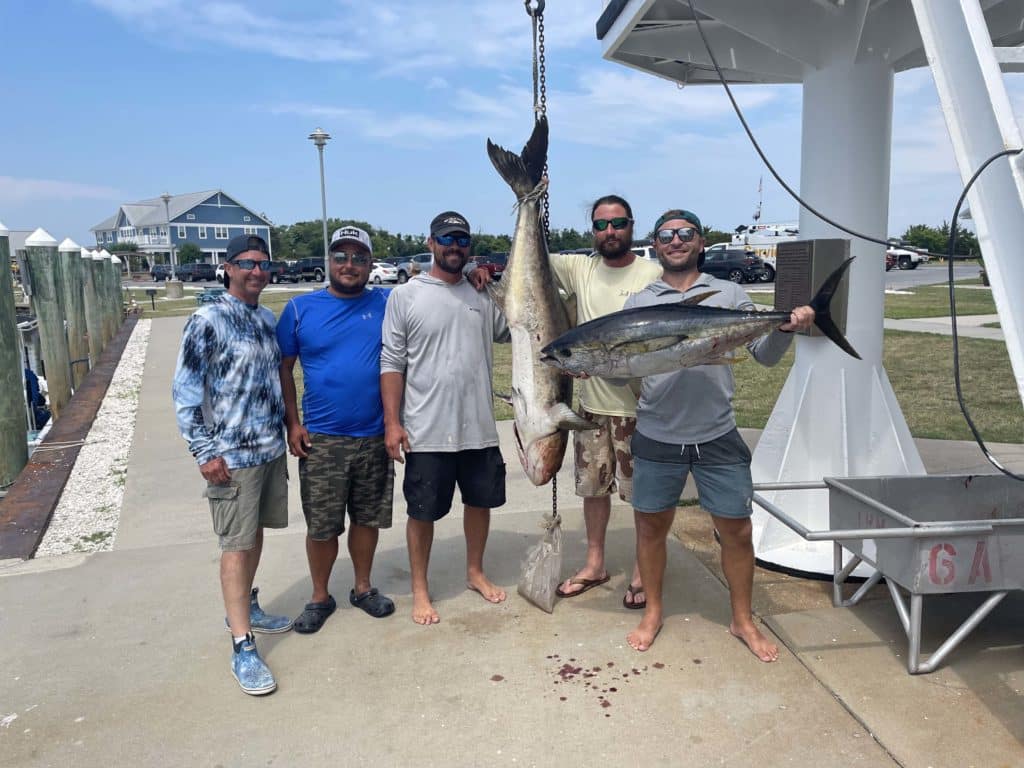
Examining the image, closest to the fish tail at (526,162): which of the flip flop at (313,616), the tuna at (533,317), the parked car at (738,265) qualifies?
the tuna at (533,317)

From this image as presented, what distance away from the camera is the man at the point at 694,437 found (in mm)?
3139

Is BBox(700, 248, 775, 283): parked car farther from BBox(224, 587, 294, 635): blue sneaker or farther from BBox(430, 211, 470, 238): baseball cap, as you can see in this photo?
BBox(224, 587, 294, 635): blue sneaker

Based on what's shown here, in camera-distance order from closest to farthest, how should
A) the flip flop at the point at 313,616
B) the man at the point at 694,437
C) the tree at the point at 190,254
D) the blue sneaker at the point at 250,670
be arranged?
→ the blue sneaker at the point at 250,670 < the man at the point at 694,437 < the flip flop at the point at 313,616 < the tree at the point at 190,254

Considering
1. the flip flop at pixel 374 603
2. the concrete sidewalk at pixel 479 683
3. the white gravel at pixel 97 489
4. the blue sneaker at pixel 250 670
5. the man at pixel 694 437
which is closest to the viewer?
the concrete sidewalk at pixel 479 683

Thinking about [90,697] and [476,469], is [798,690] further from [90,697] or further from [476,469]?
[90,697]

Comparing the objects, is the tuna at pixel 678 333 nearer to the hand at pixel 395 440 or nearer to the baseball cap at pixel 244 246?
the hand at pixel 395 440

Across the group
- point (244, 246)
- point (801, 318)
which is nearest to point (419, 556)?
point (244, 246)

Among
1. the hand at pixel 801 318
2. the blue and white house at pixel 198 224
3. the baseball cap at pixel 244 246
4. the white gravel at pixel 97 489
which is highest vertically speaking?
the blue and white house at pixel 198 224

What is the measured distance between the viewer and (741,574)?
10.8ft

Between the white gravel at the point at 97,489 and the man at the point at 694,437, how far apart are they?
3369mm

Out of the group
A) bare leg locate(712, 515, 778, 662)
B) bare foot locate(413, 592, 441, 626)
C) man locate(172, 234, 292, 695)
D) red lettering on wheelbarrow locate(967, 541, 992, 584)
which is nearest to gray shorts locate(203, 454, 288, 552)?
man locate(172, 234, 292, 695)

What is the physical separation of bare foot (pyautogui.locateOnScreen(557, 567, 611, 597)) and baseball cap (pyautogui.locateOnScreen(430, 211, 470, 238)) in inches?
70.6

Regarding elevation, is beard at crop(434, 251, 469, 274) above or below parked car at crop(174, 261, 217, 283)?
above

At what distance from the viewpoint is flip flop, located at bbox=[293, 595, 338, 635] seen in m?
3.56
